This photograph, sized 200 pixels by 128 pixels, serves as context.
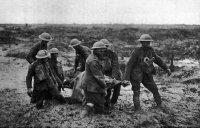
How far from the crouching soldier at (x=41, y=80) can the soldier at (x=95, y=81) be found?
3.70ft

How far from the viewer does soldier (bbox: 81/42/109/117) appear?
5.68 metres

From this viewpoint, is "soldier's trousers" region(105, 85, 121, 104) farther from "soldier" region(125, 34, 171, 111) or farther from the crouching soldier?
the crouching soldier

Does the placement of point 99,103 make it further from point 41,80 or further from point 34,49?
point 34,49

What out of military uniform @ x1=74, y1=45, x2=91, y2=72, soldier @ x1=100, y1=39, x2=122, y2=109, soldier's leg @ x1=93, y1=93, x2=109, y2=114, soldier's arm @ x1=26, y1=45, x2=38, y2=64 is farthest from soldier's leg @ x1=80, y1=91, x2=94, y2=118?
soldier's arm @ x1=26, y1=45, x2=38, y2=64

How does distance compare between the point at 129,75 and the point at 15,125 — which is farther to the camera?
the point at 129,75

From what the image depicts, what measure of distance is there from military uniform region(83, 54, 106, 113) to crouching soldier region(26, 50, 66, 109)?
1.15 m

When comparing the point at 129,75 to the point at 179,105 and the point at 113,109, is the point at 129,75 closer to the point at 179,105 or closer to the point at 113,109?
the point at 113,109

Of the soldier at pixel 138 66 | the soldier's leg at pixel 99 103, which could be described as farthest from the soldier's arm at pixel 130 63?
the soldier's leg at pixel 99 103

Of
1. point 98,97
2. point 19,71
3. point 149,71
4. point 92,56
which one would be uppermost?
point 92,56

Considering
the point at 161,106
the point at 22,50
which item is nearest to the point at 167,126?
the point at 161,106

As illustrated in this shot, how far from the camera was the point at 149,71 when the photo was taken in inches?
262

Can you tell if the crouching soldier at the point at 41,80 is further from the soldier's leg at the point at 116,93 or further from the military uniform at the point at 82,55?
the soldier's leg at the point at 116,93

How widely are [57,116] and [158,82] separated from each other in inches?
243

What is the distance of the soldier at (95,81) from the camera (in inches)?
224
